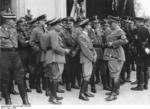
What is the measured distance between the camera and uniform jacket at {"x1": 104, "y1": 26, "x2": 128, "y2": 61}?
890cm

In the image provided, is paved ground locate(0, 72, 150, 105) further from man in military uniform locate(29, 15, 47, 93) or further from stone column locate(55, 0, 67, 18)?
stone column locate(55, 0, 67, 18)

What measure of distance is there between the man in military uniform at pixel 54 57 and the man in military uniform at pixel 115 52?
1331mm

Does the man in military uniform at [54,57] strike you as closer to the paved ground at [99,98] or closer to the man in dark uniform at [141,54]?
the paved ground at [99,98]

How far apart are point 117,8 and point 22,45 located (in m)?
7.37

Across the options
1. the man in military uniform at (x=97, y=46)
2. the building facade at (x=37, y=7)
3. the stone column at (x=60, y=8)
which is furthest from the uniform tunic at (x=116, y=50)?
the stone column at (x=60, y=8)

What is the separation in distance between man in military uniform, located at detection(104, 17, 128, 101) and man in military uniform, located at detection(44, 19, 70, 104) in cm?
133

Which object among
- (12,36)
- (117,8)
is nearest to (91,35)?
(12,36)

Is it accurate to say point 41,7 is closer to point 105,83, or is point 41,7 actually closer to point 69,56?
point 69,56

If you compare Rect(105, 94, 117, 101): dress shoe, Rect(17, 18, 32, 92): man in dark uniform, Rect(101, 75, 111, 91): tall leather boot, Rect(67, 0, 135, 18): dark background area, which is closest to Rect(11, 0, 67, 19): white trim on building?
Rect(67, 0, 135, 18): dark background area

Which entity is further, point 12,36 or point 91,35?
point 91,35

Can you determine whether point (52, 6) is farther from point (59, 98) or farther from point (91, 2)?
point (59, 98)

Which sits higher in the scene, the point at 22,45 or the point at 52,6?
the point at 52,6

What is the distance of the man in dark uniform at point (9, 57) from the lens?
755 cm

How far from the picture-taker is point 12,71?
7.71m
